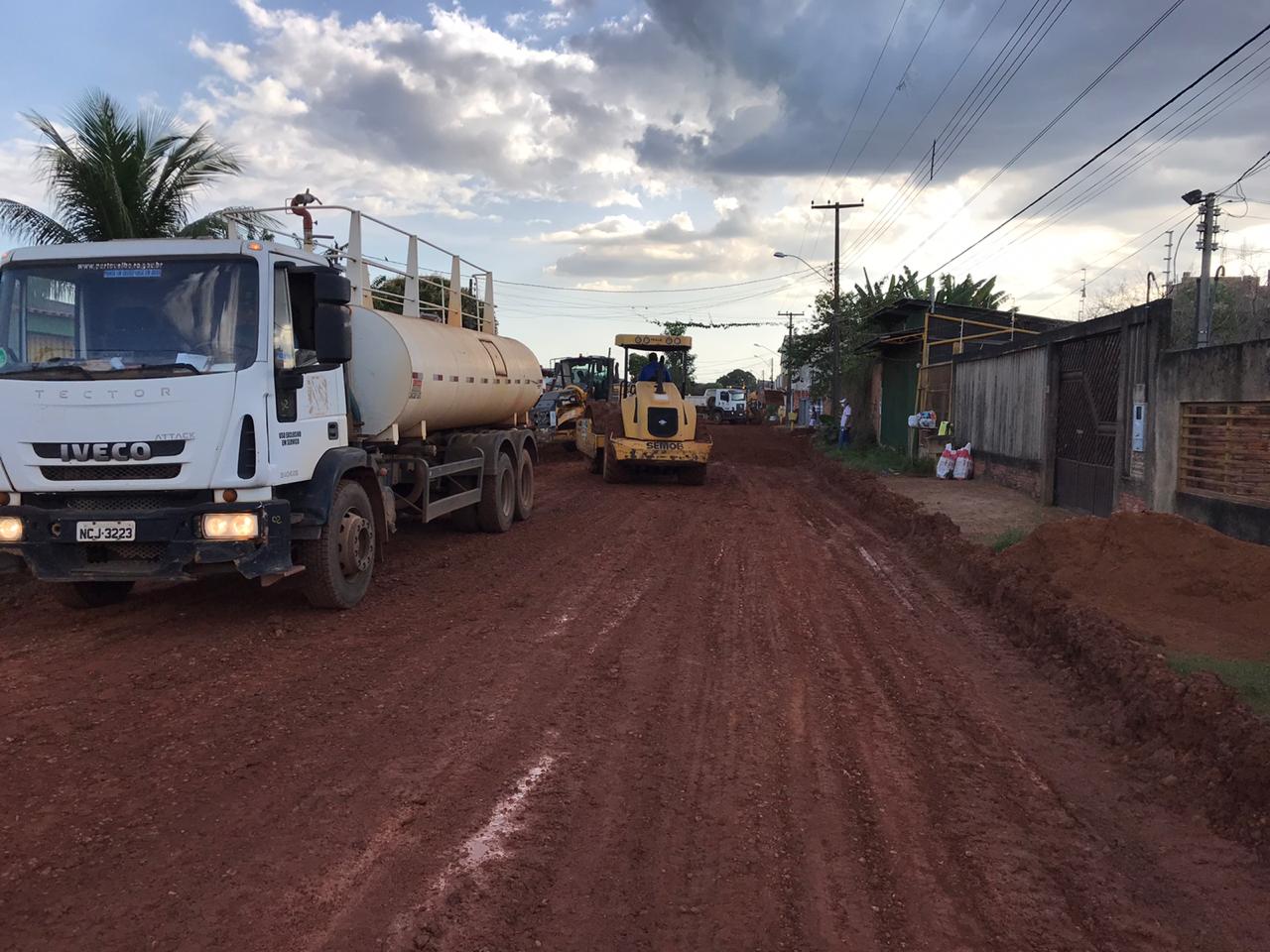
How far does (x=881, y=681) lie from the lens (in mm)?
6633

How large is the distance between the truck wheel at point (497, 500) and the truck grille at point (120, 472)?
6.03 metres

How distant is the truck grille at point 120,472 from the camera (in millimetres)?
6695

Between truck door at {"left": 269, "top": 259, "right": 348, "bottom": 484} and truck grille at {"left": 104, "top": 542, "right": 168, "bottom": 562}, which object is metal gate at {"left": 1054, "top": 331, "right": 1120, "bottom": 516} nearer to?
truck door at {"left": 269, "top": 259, "right": 348, "bottom": 484}

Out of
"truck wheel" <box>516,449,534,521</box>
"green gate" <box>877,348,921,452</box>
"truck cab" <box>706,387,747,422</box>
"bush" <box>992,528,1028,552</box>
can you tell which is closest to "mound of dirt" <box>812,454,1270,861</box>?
"bush" <box>992,528,1028,552</box>

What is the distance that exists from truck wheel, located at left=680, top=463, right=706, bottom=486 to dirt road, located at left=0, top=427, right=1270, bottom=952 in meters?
11.2

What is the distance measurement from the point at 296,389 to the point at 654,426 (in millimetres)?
11826

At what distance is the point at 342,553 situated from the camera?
26.4 feet

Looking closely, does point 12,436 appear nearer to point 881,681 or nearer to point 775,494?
point 881,681

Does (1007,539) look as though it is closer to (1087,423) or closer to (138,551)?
(1087,423)

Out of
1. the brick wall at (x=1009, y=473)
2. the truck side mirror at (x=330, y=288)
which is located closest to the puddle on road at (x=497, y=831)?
the truck side mirror at (x=330, y=288)

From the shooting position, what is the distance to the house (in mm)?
24438

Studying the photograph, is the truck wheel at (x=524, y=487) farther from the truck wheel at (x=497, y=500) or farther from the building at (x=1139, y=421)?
the building at (x=1139, y=421)

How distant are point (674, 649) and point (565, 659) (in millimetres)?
889

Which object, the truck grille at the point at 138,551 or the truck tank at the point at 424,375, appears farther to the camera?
the truck tank at the point at 424,375
